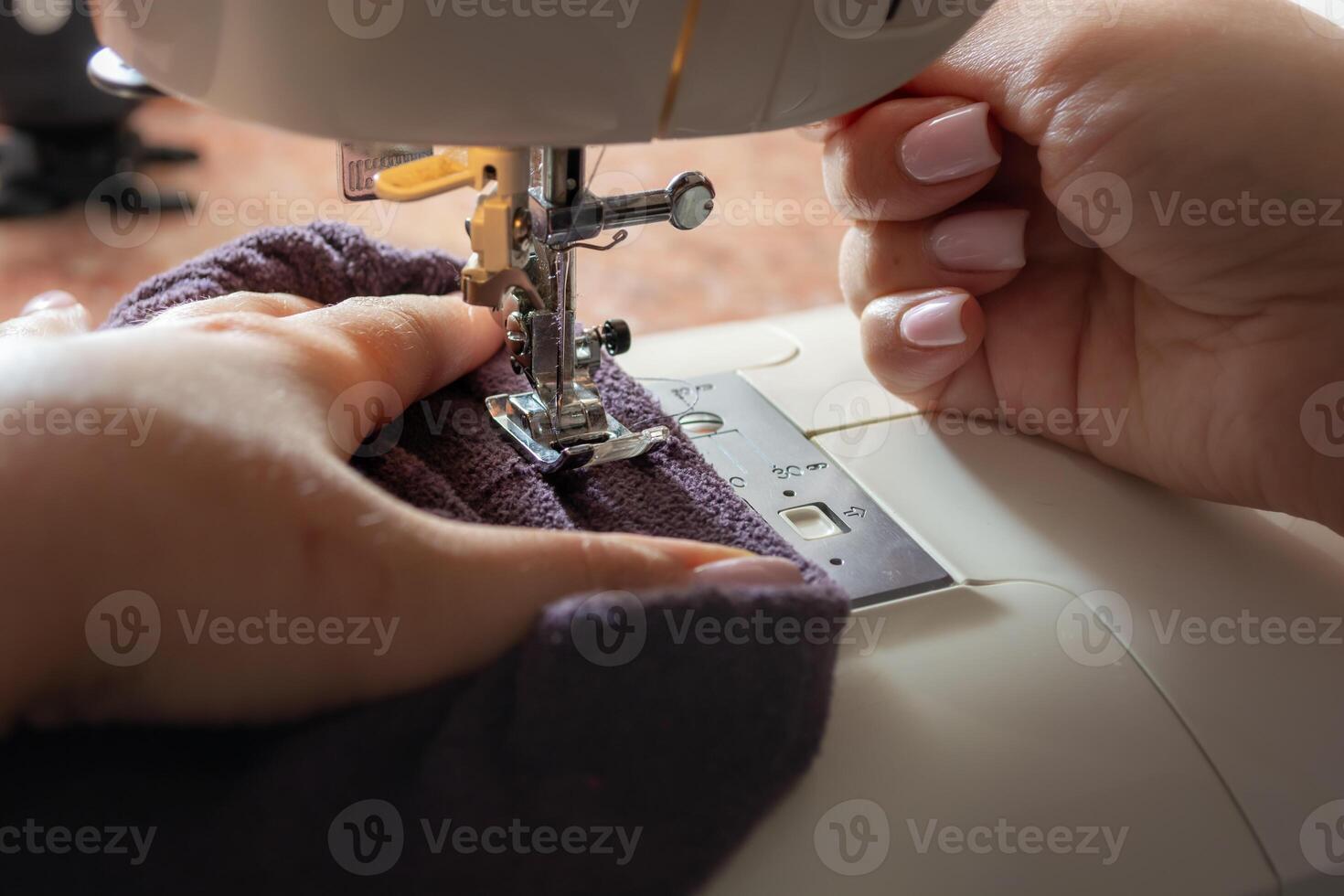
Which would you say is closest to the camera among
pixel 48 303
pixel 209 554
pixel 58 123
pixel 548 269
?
pixel 209 554

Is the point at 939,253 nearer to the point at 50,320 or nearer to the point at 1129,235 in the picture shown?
the point at 1129,235

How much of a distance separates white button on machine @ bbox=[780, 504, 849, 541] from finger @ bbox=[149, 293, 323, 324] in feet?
0.81

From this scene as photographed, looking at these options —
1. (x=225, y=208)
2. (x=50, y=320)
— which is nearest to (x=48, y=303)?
(x=50, y=320)

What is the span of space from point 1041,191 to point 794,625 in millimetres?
365

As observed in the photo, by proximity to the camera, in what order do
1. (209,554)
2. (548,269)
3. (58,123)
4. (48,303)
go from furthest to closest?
(58,123)
(48,303)
(548,269)
(209,554)

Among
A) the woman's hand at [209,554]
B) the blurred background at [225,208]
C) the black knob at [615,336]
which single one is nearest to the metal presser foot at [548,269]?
the black knob at [615,336]

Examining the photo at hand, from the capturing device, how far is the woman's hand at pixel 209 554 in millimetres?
381

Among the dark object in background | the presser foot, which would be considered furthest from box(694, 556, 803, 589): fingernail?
the dark object in background

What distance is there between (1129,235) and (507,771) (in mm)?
394

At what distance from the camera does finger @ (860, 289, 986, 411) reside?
639 millimetres

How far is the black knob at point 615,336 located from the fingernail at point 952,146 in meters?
0.18

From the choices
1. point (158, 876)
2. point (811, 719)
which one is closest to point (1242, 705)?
point (811, 719)

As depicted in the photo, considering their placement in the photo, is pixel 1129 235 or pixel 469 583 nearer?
pixel 469 583

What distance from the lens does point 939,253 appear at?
645mm
